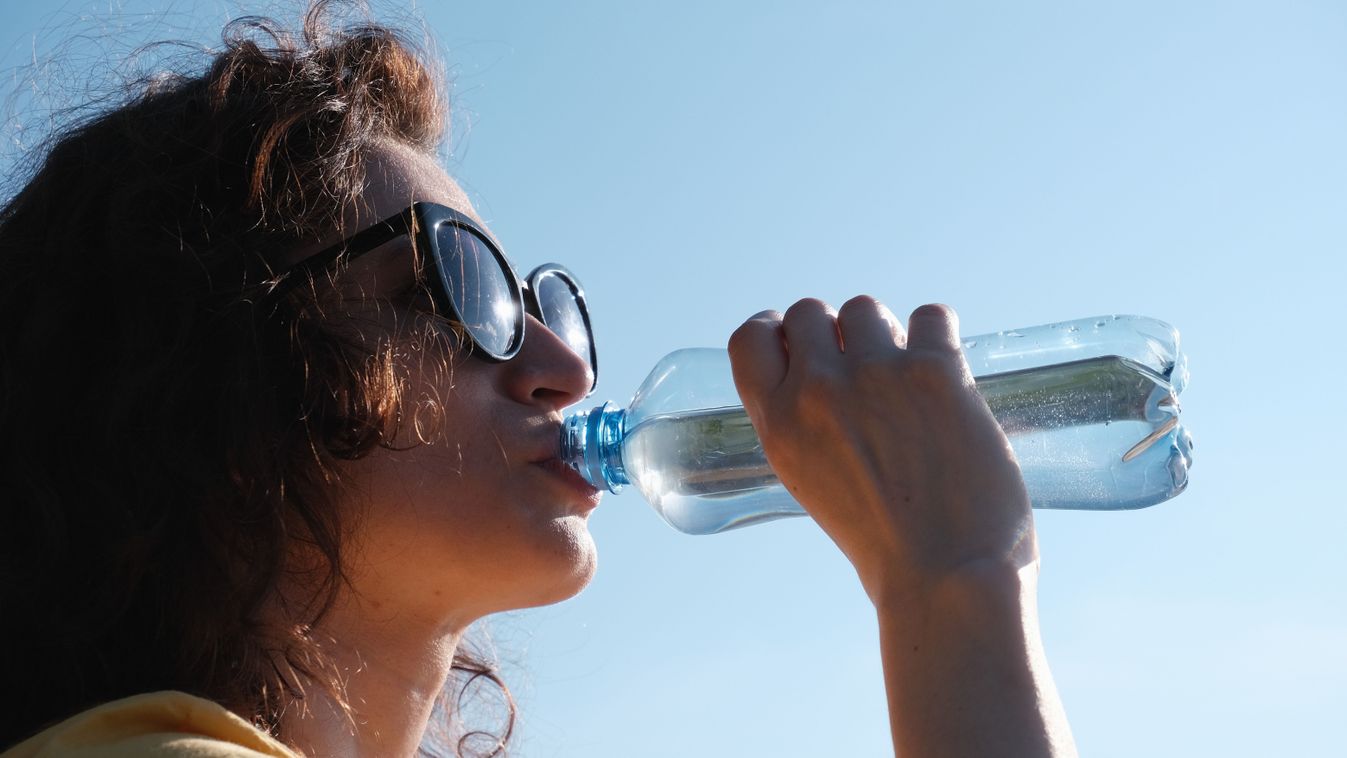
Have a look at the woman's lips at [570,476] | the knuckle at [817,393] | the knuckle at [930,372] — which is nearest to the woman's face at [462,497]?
the woman's lips at [570,476]

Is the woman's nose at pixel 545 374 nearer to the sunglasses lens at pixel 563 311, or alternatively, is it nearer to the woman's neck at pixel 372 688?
the sunglasses lens at pixel 563 311

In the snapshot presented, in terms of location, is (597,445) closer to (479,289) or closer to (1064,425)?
(479,289)

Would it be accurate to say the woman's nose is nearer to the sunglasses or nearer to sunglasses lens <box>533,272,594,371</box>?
the sunglasses

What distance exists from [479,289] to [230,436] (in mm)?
599

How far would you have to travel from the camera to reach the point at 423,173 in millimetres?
2922

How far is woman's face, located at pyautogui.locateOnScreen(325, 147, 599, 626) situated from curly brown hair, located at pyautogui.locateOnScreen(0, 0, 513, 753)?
0.07 metres

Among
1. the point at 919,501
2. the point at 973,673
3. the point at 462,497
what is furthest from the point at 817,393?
the point at 462,497

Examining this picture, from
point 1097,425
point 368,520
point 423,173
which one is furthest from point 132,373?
point 1097,425

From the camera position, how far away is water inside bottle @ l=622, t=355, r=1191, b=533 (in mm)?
3094

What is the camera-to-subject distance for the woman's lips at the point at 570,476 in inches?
102

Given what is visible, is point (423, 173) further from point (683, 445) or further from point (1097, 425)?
point (1097, 425)

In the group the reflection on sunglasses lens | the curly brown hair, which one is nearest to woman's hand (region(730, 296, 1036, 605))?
the curly brown hair

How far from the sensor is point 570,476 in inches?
104

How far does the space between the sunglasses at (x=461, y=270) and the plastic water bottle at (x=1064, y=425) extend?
1.25 ft
